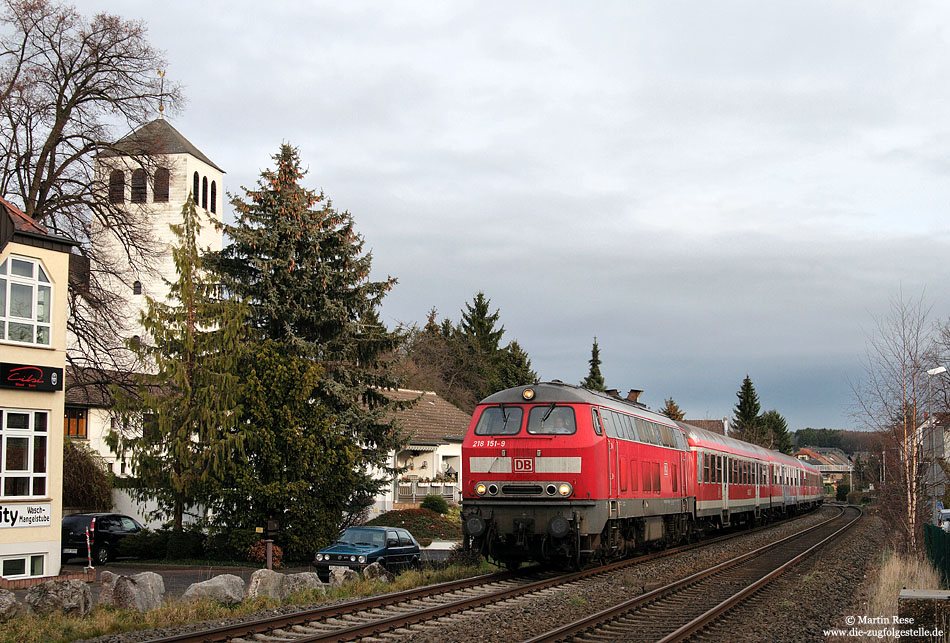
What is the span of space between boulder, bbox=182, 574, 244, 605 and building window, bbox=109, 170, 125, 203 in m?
17.8

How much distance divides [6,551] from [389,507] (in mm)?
21593

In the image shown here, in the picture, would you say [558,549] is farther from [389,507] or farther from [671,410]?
[671,410]

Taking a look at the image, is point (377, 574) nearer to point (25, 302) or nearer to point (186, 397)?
point (186, 397)

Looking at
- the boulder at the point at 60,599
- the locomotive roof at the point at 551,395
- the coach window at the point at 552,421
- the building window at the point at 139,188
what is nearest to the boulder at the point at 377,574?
the locomotive roof at the point at 551,395

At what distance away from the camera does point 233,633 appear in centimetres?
1098

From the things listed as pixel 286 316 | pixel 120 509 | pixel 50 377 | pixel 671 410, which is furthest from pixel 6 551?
pixel 671 410

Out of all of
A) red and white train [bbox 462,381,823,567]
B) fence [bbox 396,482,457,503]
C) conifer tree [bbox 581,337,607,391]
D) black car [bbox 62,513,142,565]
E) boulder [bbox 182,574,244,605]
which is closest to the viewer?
boulder [bbox 182,574,244,605]

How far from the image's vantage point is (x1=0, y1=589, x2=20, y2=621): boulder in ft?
41.7

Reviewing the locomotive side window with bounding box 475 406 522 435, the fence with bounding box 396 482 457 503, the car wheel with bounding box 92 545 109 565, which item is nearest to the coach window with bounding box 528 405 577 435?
the locomotive side window with bounding box 475 406 522 435

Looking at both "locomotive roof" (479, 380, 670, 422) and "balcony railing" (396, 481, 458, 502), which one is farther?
"balcony railing" (396, 481, 458, 502)

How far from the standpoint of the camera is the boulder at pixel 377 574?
1726 centimetres

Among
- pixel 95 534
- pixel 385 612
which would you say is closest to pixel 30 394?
pixel 95 534

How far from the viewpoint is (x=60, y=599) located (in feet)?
43.5

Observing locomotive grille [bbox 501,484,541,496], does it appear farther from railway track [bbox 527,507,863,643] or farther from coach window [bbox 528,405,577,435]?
railway track [bbox 527,507,863,643]
